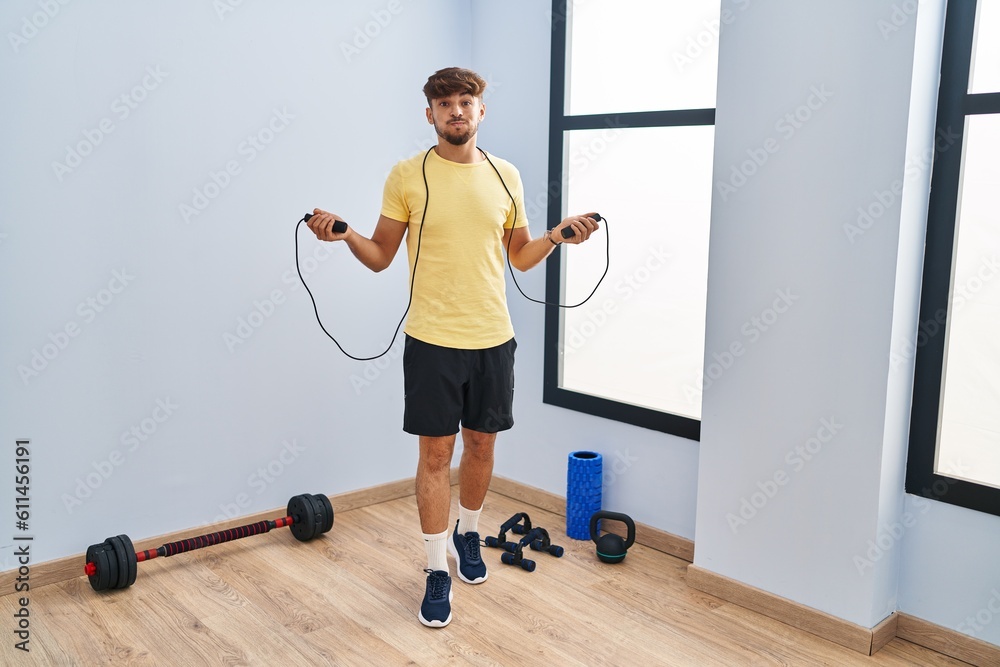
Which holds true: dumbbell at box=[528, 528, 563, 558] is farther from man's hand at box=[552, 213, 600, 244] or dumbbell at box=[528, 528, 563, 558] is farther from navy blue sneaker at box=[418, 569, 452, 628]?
man's hand at box=[552, 213, 600, 244]

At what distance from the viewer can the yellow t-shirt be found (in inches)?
89.7

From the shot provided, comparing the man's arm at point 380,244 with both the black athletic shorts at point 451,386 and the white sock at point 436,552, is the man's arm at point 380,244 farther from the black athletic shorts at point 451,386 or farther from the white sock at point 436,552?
the white sock at point 436,552

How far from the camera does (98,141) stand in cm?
246

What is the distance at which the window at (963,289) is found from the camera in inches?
81.5

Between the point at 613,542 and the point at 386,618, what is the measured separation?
0.77 meters

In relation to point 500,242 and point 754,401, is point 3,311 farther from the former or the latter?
point 754,401

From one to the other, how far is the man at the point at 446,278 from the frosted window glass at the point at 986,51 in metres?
0.99

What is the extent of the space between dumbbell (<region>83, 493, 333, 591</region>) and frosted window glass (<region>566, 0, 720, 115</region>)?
1.64 metres

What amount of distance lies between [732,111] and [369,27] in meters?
Result: 1.37

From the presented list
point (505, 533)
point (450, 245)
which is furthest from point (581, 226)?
point (505, 533)

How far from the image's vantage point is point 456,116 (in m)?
2.23

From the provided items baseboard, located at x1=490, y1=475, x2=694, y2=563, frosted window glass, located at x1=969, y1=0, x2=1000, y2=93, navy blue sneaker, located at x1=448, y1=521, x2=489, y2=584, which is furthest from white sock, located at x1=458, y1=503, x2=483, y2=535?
frosted window glass, located at x1=969, y1=0, x2=1000, y2=93

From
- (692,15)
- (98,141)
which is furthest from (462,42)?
(98,141)

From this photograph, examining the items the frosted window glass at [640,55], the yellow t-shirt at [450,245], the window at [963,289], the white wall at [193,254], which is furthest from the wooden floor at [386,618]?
the frosted window glass at [640,55]
